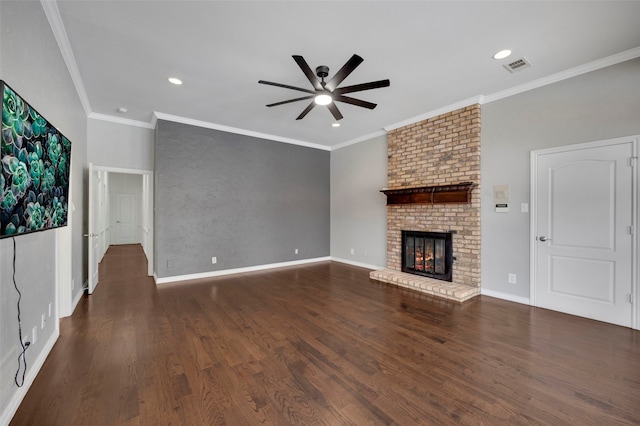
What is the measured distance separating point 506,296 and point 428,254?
4.30ft

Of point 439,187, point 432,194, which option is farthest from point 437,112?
point 432,194

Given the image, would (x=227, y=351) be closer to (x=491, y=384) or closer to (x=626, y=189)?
(x=491, y=384)

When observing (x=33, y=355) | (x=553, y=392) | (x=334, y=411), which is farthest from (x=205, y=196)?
(x=553, y=392)

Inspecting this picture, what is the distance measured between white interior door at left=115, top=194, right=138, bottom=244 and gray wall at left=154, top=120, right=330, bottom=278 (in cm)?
700

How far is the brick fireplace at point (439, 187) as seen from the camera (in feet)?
14.3

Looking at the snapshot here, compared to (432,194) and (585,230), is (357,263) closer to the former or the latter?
(432,194)

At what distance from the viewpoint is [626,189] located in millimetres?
3125

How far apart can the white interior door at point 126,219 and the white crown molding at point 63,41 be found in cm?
779

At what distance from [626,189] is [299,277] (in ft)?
15.8

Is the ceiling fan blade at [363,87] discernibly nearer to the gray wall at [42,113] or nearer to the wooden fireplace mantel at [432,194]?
the wooden fireplace mantel at [432,194]

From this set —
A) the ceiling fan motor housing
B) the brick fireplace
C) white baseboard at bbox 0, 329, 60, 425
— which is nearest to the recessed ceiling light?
the brick fireplace

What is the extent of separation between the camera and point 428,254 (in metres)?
4.98

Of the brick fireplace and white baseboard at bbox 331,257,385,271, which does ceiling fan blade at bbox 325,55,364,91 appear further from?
white baseboard at bbox 331,257,385,271

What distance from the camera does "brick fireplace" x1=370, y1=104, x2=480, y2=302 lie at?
4.37 metres
